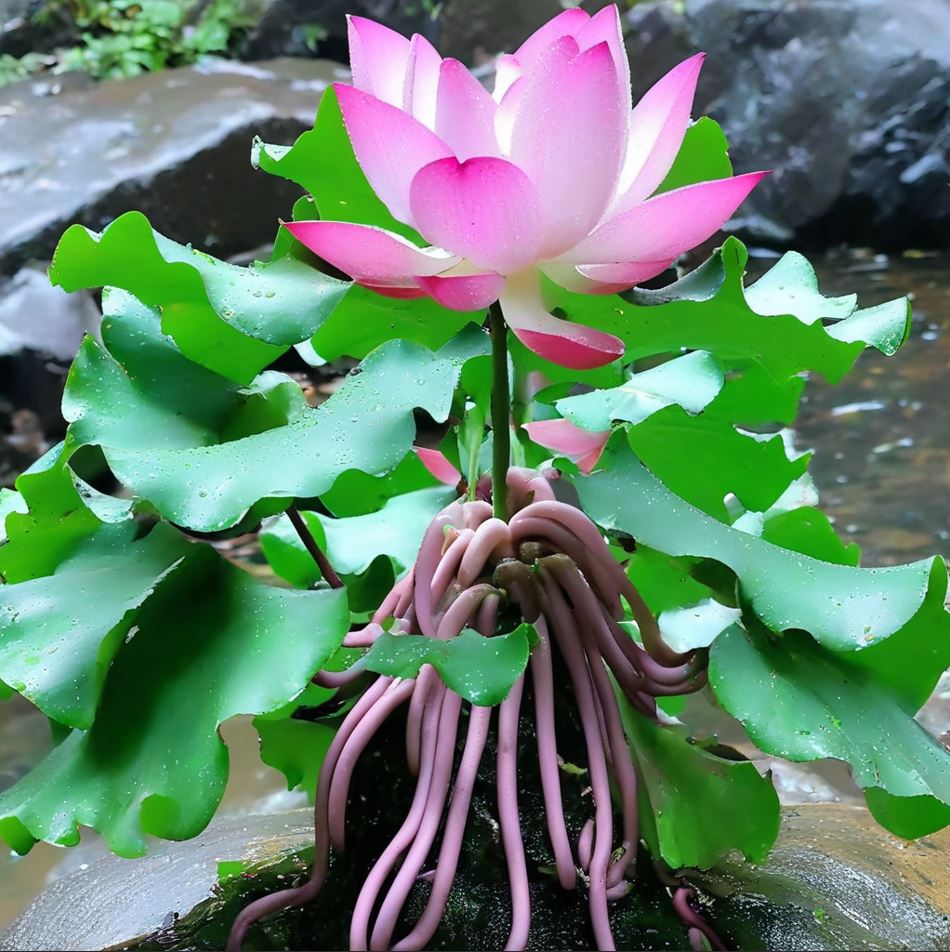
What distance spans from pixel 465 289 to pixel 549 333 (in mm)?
44

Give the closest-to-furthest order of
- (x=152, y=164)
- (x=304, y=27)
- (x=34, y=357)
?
1. (x=34, y=357)
2. (x=152, y=164)
3. (x=304, y=27)

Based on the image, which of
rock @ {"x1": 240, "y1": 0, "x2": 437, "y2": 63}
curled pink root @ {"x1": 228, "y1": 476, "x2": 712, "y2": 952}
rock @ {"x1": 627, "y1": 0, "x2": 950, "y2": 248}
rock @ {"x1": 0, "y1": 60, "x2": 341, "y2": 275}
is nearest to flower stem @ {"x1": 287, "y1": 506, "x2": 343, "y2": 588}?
curled pink root @ {"x1": 228, "y1": 476, "x2": 712, "y2": 952}

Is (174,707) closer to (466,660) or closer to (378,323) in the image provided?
(466,660)

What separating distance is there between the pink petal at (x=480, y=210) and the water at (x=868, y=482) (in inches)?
26.7

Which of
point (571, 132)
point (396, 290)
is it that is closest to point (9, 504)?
point (396, 290)

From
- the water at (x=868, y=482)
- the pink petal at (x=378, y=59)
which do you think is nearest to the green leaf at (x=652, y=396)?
the pink petal at (x=378, y=59)

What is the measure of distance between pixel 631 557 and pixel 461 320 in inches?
7.2

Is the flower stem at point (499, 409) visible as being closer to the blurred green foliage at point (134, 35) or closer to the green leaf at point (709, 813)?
the green leaf at point (709, 813)

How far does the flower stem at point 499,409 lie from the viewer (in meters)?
0.48

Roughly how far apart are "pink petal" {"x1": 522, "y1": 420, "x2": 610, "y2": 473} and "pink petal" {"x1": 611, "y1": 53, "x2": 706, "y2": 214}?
191 mm

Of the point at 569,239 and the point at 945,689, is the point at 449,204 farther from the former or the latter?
Result: the point at 945,689

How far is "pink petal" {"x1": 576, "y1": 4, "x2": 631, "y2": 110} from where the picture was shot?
457mm

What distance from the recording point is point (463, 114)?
438 millimetres

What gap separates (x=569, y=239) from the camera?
1.47 ft
